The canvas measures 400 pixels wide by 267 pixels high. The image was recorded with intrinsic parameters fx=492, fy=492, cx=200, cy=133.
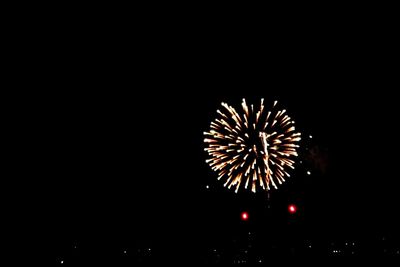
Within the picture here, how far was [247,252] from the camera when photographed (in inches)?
730

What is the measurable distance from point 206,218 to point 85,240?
13.6 meters

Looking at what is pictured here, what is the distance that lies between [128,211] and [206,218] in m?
7.11

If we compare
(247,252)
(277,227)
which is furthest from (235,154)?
(277,227)

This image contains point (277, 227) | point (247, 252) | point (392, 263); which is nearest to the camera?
point (392, 263)

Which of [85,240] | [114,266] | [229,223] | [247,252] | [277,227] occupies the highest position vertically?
[229,223]

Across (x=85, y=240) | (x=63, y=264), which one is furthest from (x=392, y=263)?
(x=85, y=240)

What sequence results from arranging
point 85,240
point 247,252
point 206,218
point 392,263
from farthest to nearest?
point 206,218, point 85,240, point 247,252, point 392,263

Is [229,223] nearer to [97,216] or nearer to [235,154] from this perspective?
[97,216]

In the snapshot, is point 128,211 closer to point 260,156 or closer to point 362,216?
point 362,216

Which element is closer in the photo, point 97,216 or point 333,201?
point 97,216

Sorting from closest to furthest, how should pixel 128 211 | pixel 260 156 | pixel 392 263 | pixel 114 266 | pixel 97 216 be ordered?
pixel 392 263 < pixel 114 266 < pixel 260 156 < pixel 97 216 < pixel 128 211

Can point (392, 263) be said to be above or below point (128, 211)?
below

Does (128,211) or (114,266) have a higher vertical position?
(128,211)

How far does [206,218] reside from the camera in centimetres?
4250
